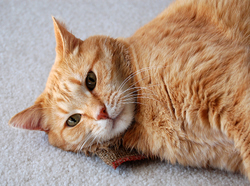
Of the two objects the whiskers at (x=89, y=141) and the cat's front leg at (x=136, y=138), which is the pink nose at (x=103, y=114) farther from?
the cat's front leg at (x=136, y=138)

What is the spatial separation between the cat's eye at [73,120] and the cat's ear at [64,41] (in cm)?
37

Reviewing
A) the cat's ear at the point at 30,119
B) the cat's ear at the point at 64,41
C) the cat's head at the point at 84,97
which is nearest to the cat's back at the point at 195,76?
the cat's head at the point at 84,97

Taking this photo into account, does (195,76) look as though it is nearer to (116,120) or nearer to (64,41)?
(116,120)

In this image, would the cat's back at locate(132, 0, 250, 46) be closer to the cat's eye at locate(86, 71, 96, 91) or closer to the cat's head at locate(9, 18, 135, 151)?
the cat's head at locate(9, 18, 135, 151)

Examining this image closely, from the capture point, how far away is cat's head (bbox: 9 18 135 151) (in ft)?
4.23

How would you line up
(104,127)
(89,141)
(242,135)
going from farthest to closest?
(89,141)
(104,127)
(242,135)

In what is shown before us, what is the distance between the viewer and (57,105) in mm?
1407

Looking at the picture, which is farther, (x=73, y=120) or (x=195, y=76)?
(x=73, y=120)

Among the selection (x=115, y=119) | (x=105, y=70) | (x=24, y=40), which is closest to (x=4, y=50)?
(x=24, y=40)

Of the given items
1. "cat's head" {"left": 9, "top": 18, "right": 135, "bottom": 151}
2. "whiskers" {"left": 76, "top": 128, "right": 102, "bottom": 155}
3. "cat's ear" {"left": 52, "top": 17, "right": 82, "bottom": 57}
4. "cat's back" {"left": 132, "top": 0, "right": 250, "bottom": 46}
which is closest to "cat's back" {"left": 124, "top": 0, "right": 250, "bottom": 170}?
"cat's back" {"left": 132, "top": 0, "right": 250, "bottom": 46}

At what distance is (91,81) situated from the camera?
1376mm

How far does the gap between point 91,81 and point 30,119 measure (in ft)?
1.36

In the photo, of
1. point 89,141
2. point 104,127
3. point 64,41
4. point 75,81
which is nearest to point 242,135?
point 104,127

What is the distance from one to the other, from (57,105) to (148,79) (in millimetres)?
511
